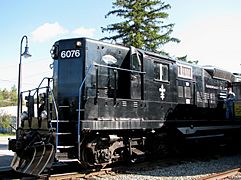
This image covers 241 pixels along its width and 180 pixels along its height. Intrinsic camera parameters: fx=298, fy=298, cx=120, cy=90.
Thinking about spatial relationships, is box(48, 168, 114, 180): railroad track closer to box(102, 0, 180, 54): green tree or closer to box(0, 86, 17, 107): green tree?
box(102, 0, 180, 54): green tree

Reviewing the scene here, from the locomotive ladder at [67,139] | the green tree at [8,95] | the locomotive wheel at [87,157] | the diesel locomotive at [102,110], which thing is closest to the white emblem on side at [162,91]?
the diesel locomotive at [102,110]

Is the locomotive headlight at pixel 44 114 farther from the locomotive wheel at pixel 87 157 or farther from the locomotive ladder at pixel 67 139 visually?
the locomotive wheel at pixel 87 157

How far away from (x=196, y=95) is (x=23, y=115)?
6.53 m

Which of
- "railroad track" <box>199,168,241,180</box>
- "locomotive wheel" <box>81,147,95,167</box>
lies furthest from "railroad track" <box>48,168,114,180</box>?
"railroad track" <box>199,168,241,180</box>

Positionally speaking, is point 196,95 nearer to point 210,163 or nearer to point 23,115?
point 210,163

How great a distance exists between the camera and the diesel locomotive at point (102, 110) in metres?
7.46

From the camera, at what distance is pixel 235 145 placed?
523 inches

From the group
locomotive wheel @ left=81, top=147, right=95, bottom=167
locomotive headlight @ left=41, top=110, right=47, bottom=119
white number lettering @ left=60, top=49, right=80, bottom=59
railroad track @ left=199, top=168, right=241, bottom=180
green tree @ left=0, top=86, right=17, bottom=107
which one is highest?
green tree @ left=0, top=86, right=17, bottom=107

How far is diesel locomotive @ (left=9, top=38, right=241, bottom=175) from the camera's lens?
24.5 feet

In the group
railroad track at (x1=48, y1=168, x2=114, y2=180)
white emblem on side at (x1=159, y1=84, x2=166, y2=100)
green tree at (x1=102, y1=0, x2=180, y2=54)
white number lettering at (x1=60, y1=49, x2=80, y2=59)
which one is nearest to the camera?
railroad track at (x1=48, y1=168, x2=114, y2=180)

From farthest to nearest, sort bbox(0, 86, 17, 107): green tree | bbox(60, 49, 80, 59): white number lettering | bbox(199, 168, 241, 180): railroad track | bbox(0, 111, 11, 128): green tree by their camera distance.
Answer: bbox(0, 86, 17, 107): green tree < bbox(0, 111, 11, 128): green tree < bbox(60, 49, 80, 59): white number lettering < bbox(199, 168, 241, 180): railroad track

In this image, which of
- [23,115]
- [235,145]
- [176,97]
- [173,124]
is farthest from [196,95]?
[23,115]

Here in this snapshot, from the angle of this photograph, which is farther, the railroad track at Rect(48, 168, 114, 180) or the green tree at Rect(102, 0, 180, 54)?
the green tree at Rect(102, 0, 180, 54)

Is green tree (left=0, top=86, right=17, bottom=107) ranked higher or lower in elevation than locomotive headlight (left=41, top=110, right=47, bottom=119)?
higher
